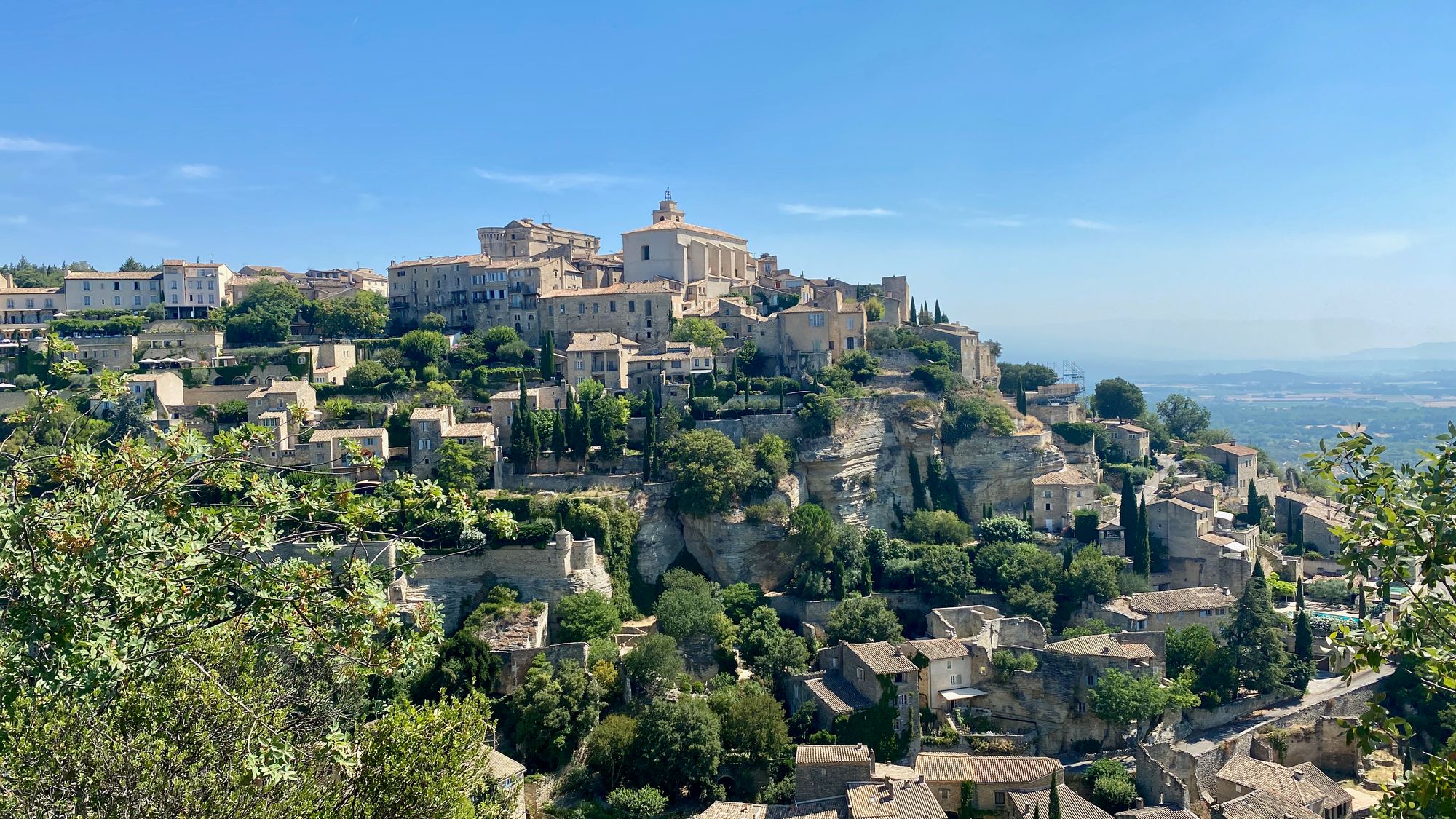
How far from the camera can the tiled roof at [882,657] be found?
3462cm

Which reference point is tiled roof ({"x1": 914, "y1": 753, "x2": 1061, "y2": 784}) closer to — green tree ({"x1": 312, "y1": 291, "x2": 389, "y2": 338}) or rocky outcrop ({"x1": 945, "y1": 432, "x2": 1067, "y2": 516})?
rocky outcrop ({"x1": 945, "y1": 432, "x2": 1067, "y2": 516})

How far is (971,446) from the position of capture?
5022 cm

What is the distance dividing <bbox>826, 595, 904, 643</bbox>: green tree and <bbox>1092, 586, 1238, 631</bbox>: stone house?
8.20 metres

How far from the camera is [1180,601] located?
4038 cm

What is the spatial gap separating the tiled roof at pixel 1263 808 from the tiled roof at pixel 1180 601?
9.66 m

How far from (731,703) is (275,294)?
42.8m

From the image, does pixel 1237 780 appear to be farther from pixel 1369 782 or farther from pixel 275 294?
pixel 275 294

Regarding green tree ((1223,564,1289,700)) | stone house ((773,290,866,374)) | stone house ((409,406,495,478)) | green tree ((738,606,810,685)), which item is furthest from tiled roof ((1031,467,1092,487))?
stone house ((409,406,495,478))


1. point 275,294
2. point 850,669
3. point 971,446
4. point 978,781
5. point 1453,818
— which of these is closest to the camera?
point 1453,818

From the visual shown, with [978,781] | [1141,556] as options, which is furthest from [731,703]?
[1141,556]

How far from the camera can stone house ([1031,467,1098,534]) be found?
48219 millimetres

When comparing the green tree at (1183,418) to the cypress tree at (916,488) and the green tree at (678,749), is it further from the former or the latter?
the green tree at (678,749)

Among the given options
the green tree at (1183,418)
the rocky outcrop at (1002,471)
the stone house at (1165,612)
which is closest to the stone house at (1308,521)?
the stone house at (1165,612)

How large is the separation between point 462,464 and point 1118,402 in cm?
4190
